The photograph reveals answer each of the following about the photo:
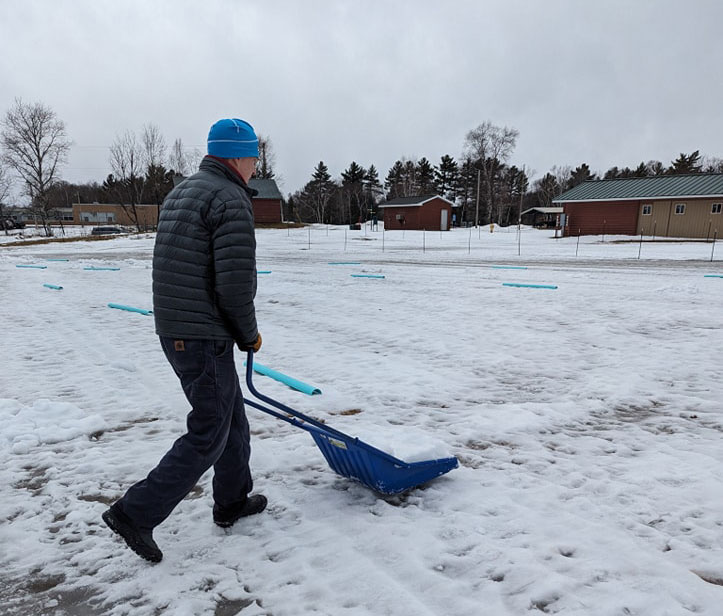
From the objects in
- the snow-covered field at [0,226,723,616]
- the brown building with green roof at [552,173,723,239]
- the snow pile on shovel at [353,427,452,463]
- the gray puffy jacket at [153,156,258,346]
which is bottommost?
the snow-covered field at [0,226,723,616]

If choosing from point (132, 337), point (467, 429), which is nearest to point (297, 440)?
point (467, 429)

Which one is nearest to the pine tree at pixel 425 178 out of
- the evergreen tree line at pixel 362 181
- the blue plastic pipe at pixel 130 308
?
the evergreen tree line at pixel 362 181

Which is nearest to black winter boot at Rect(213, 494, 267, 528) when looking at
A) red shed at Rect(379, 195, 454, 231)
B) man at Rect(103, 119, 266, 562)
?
man at Rect(103, 119, 266, 562)

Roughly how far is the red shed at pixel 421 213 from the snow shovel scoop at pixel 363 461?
50.3 meters

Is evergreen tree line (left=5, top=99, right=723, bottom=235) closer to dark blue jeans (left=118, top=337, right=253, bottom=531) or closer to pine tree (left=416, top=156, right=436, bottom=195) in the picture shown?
pine tree (left=416, top=156, right=436, bottom=195)

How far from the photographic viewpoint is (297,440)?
3.80 meters

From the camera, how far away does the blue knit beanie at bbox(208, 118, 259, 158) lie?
2393mm

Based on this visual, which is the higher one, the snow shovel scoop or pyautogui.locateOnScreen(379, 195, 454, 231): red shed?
pyautogui.locateOnScreen(379, 195, 454, 231): red shed

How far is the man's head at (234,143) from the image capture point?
2.39m

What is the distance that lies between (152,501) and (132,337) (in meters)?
5.47

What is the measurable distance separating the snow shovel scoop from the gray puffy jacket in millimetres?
474

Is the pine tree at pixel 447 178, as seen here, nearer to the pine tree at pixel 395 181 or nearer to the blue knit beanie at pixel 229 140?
the pine tree at pixel 395 181

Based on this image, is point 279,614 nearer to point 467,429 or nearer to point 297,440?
point 297,440

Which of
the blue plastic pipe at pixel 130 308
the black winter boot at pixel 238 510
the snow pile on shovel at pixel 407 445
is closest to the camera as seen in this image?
the black winter boot at pixel 238 510
